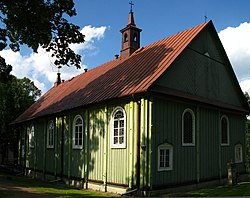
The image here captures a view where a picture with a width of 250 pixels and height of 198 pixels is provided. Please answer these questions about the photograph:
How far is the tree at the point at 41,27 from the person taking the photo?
1536cm

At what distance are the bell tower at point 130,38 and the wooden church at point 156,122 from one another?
100 mm

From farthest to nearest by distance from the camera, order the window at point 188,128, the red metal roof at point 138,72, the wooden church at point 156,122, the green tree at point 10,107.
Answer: the green tree at point 10,107 → the window at point 188,128 → the red metal roof at point 138,72 → the wooden church at point 156,122

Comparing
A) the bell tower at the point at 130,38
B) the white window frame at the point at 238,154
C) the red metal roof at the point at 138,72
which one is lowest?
the white window frame at the point at 238,154

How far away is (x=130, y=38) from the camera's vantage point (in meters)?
22.9

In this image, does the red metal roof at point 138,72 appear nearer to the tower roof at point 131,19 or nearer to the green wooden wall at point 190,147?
the green wooden wall at point 190,147

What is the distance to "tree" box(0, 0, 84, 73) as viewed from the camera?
50.4ft

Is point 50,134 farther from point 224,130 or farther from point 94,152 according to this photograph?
point 224,130

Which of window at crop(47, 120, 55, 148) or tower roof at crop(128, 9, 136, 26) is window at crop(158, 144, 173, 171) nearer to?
window at crop(47, 120, 55, 148)

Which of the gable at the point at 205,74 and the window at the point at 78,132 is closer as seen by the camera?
the gable at the point at 205,74

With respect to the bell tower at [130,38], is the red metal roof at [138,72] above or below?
below

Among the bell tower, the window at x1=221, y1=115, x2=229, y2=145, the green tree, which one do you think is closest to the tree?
the bell tower

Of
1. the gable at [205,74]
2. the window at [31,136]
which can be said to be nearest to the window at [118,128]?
the gable at [205,74]

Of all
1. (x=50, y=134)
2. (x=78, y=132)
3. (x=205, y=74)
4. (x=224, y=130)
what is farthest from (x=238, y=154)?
(x=50, y=134)

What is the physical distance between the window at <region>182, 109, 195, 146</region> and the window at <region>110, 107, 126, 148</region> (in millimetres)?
2998
